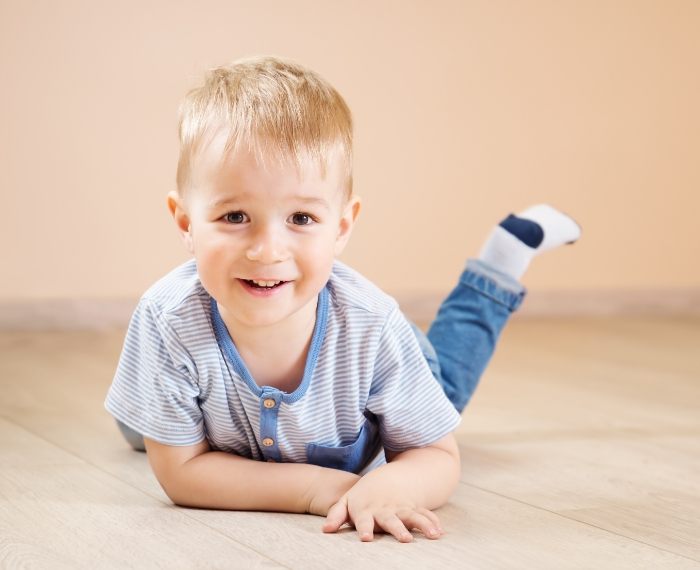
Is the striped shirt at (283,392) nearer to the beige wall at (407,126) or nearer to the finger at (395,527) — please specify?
the finger at (395,527)

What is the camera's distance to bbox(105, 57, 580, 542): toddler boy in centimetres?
94

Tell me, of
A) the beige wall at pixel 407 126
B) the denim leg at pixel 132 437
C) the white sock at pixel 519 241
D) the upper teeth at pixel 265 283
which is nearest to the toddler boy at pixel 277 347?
the upper teeth at pixel 265 283

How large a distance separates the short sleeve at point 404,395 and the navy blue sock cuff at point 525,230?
40 cm

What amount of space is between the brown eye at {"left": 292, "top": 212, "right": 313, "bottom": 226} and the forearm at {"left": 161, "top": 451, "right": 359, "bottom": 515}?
0.25 meters

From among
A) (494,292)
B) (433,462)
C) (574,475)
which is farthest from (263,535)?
(494,292)

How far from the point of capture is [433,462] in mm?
1059

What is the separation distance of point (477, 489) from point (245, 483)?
270mm

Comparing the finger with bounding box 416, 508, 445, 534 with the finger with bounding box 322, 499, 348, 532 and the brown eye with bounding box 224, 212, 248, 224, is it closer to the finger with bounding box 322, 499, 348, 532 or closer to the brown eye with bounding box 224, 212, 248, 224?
the finger with bounding box 322, 499, 348, 532

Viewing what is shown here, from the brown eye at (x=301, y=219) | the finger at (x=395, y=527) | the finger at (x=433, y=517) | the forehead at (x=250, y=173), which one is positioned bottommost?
the finger at (x=395, y=527)

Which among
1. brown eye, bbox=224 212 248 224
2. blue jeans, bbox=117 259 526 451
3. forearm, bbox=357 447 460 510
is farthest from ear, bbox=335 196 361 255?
blue jeans, bbox=117 259 526 451

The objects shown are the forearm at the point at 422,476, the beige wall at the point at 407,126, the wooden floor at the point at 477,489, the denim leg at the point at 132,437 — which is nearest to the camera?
the wooden floor at the point at 477,489

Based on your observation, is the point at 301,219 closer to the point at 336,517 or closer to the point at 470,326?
the point at 336,517

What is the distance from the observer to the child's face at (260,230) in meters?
0.93

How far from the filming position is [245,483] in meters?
1.02
